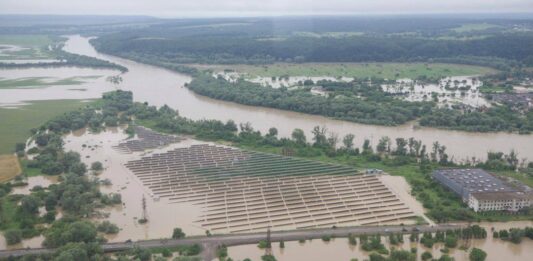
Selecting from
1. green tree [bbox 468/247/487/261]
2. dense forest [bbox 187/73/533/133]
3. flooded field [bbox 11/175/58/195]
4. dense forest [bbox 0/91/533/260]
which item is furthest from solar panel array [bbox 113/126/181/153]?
green tree [bbox 468/247/487/261]

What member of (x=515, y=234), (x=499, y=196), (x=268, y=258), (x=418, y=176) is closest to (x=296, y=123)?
(x=418, y=176)

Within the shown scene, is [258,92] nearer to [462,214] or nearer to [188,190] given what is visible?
[188,190]

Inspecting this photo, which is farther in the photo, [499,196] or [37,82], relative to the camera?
[37,82]

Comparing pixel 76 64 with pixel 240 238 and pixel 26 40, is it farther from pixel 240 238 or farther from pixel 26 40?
pixel 240 238

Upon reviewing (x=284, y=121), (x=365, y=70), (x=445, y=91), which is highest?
(x=365, y=70)

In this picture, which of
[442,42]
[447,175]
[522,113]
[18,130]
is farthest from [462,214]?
[442,42]

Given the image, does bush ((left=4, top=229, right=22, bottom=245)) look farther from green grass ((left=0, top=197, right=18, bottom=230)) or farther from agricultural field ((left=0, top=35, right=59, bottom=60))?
agricultural field ((left=0, top=35, right=59, bottom=60))
